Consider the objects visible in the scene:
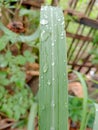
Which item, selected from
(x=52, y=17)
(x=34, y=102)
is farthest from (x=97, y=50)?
(x=52, y=17)

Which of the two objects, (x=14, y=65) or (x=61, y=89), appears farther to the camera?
(x=14, y=65)

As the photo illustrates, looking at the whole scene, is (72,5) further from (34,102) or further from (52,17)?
(52,17)

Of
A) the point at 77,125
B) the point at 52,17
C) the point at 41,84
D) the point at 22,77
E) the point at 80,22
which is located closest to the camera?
the point at 41,84

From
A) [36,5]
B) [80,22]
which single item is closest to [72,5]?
[80,22]

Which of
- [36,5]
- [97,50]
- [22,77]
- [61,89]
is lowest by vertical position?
[97,50]

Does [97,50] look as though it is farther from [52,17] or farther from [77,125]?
[52,17]

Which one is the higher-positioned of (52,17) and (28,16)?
(52,17)

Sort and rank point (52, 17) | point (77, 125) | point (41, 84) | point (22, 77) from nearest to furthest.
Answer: point (41, 84) < point (52, 17) < point (22, 77) < point (77, 125)

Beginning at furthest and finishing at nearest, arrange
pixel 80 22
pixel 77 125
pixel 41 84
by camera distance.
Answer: pixel 80 22
pixel 77 125
pixel 41 84

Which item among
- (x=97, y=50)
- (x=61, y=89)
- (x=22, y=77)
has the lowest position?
(x=97, y=50)
